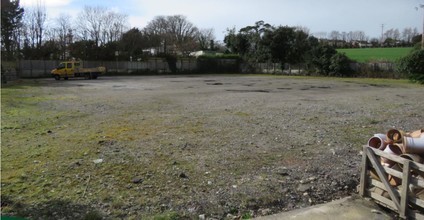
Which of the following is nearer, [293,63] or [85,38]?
[293,63]

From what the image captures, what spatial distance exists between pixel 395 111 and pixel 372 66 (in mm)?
28501

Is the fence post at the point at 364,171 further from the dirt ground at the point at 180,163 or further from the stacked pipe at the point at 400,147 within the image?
the dirt ground at the point at 180,163

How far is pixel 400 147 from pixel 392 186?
1.60ft

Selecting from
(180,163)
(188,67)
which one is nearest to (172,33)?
(188,67)

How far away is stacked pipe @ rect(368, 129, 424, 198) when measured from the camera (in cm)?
427

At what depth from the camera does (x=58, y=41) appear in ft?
158

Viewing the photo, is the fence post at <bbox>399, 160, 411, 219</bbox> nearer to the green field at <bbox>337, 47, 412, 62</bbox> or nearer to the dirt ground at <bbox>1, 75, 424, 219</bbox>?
the dirt ground at <bbox>1, 75, 424, 219</bbox>

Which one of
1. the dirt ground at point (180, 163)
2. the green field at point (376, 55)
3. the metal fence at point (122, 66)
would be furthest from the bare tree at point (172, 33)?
the dirt ground at point (180, 163)

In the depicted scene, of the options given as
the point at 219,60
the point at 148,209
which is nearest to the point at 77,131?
the point at 148,209

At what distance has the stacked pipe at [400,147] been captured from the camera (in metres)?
4.27

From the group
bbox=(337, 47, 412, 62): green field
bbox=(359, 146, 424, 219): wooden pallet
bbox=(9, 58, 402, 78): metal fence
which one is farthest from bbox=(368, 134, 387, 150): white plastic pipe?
bbox=(337, 47, 412, 62): green field

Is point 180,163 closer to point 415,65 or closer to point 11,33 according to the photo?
point 415,65

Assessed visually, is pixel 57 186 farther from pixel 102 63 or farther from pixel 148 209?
pixel 102 63

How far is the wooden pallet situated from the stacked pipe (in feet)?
0.20
